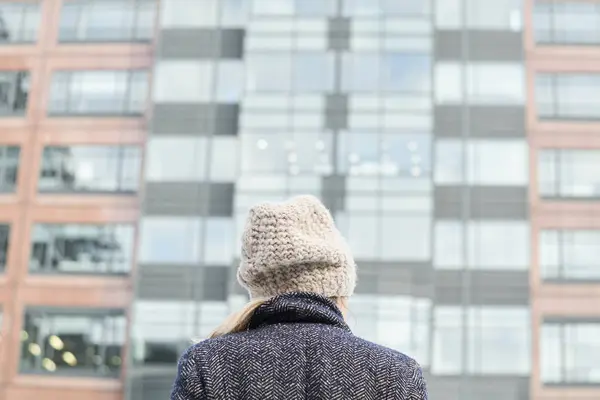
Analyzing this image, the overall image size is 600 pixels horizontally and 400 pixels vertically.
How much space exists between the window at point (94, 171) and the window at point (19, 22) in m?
2.45

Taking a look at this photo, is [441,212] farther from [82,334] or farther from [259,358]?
[259,358]

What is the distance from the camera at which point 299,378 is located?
1.22 meters

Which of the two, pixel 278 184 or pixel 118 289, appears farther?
pixel 118 289

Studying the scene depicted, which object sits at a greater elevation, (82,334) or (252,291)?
(252,291)

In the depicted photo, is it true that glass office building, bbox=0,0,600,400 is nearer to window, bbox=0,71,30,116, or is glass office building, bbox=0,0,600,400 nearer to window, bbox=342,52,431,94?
window, bbox=342,52,431,94

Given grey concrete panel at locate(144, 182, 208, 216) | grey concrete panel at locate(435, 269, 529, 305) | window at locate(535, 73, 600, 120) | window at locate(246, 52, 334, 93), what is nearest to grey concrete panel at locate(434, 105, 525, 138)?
window at locate(535, 73, 600, 120)

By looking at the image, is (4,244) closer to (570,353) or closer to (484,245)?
(484,245)

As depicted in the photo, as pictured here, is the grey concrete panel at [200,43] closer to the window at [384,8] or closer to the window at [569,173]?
the window at [384,8]

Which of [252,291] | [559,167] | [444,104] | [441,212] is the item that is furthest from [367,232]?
[252,291]

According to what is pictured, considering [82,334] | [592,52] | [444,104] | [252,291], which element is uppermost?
[592,52]

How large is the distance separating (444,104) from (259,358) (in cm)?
1715

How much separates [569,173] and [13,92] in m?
10.8

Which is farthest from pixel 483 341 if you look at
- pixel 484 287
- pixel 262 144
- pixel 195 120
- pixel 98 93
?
pixel 98 93

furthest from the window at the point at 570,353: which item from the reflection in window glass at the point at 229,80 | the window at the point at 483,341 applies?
the reflection in window glass at the point at 229,80
